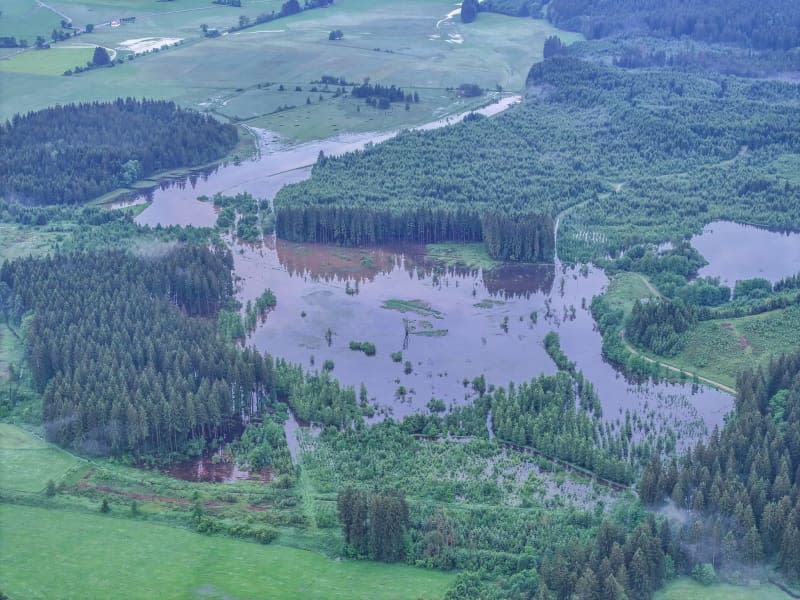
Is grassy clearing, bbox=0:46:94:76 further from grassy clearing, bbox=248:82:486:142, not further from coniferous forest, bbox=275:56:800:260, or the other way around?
coniferous forest, bbox=275:56:800:260

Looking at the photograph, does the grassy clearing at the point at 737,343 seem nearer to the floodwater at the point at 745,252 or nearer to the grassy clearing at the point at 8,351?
the floodwater at the point at 745,252

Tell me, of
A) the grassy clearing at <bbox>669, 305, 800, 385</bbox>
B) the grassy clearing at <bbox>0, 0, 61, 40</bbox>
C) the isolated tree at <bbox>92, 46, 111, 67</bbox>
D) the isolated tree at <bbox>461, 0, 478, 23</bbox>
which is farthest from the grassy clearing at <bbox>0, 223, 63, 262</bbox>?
the isolated tree at <bbox>461, 0, 478, 23</bbox>

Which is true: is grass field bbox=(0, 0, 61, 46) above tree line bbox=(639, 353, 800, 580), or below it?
above

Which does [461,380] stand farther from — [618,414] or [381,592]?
[381,592]

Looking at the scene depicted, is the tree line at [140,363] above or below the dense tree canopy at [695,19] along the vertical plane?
below

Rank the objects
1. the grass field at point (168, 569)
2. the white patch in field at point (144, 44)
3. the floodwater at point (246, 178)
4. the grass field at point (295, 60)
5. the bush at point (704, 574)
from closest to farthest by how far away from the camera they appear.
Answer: the bush at point (704, 574)
the grass field at point (168, 569)
the floodwater at point (246, 178)
the grass field at point (295, 60)
the white patch in field at point (144, 44)

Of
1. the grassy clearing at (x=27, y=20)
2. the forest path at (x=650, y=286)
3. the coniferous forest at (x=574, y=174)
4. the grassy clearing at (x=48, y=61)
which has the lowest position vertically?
the forest path at (x=650, y=286)

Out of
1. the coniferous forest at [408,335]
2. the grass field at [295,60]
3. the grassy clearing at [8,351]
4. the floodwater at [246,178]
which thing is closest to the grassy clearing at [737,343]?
the coniferous forest at [408,335]
